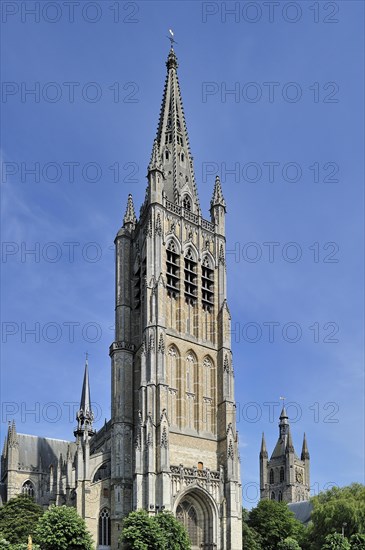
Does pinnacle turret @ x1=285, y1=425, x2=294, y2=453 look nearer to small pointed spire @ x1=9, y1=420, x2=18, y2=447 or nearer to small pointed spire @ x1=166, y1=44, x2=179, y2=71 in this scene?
small pointed spire @ x1=9, y1=420, x2=18, y2=447

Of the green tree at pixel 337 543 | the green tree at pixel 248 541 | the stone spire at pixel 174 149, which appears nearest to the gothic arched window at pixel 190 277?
the stone spire at pixel 174 149

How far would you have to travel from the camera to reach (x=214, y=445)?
78.0 m

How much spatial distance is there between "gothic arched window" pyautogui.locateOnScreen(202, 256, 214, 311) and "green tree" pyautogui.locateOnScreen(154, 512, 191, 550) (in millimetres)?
26863

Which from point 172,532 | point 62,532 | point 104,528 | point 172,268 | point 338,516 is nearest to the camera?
point 62,532

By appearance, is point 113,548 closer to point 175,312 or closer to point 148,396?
point 148,396

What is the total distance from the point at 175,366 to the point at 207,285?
11608 millimetres

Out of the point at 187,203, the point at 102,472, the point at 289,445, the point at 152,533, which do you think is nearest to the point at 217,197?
the point at 187,203

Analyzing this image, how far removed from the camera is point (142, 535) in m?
59.4

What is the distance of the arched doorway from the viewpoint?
73625 mm

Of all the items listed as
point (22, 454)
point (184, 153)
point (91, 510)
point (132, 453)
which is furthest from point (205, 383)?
point (22, 454)

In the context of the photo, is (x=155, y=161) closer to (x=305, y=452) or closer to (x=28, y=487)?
(x=28, y=487)

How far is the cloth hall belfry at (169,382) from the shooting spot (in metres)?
73.1

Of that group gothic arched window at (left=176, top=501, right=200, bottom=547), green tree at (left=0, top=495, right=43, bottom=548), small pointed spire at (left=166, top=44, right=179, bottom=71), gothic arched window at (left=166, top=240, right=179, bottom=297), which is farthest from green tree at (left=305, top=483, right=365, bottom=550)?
small pointed spire at (left=166, top=44, right=179, bottom=71)

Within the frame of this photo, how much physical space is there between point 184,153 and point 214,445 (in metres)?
36.8
